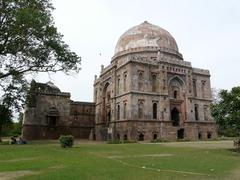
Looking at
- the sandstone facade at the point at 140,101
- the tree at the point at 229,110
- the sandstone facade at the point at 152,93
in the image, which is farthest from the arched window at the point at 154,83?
the tree at the point at 229,110

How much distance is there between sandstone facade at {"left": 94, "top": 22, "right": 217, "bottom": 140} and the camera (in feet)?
120

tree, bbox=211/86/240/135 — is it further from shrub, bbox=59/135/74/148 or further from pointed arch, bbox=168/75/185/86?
pointed arch, bbox=168/75/185/86

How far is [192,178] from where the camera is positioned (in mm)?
8219

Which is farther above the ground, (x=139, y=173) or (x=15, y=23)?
(x=15, y=23)

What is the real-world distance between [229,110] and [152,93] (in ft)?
61.9

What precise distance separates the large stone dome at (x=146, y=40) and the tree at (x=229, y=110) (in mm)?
24521

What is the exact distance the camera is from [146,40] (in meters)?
44.0

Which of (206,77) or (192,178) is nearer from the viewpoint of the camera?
(192,178)

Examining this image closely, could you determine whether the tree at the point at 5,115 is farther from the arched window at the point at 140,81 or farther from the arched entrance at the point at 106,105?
the arched window at the point at 140,81

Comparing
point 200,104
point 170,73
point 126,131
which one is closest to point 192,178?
point 126,131

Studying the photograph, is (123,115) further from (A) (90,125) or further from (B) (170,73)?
(A) (90,125)

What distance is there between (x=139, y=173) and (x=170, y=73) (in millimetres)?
31870

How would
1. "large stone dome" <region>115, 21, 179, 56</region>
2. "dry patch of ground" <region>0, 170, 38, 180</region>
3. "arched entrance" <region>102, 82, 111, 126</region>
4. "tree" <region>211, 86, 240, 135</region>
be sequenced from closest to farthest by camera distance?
"dry patch of ground" <region>0, 170, 38, 180</region>
"tree" <region>211, 86, 240, 135</region>
"large stone dome" <region>115, 21, 179, 56</region>
"arched entrance" <region>102, 82, 111, 126</region>

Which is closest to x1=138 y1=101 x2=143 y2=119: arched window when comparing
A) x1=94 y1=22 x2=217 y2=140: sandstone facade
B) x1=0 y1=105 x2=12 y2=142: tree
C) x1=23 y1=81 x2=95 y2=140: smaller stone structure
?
x1=94 y1=22 x2=217 y2=140: sandstone facade
